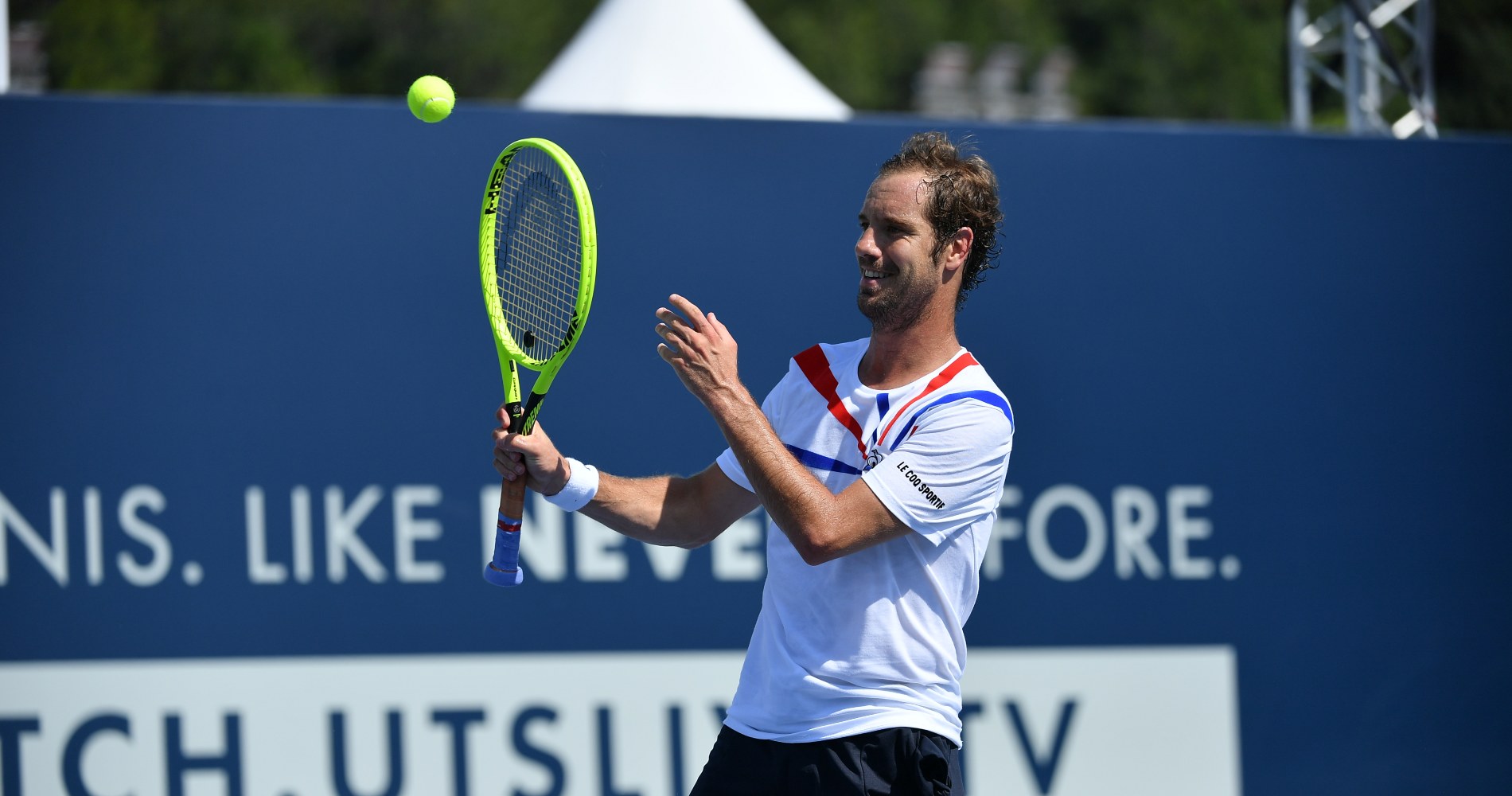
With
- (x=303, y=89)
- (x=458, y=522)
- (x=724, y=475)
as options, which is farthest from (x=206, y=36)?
(x=724, y=475)

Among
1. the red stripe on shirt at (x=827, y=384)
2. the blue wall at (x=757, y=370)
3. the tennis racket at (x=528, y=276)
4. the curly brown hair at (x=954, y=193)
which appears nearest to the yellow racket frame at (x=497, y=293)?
the tennis racket at (x=528, y=276)

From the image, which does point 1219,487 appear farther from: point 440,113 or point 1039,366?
point 440,113

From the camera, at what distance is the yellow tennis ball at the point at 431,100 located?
9.79 feet

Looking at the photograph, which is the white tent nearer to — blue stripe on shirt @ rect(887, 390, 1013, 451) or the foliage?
the foliage

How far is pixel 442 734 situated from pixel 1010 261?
2.03m

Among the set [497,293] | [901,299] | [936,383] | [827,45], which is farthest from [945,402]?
[827,45]

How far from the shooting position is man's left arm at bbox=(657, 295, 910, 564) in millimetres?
2457

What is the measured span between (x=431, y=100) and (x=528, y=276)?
56 centimetres

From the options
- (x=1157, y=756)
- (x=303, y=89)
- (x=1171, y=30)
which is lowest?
(x=1157, y=756)

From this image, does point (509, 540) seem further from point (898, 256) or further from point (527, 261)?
point (527, 261)

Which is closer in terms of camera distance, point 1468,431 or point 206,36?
point 1468,431

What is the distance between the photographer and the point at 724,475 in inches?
115

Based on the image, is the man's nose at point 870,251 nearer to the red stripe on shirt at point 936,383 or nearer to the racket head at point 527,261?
the red stripe on shirt at point 936,383

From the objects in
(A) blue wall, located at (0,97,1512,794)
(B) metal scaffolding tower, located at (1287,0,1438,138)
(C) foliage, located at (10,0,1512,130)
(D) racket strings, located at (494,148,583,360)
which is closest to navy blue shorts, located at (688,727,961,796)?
(D) racket strings, located at (494,148,583,360)
